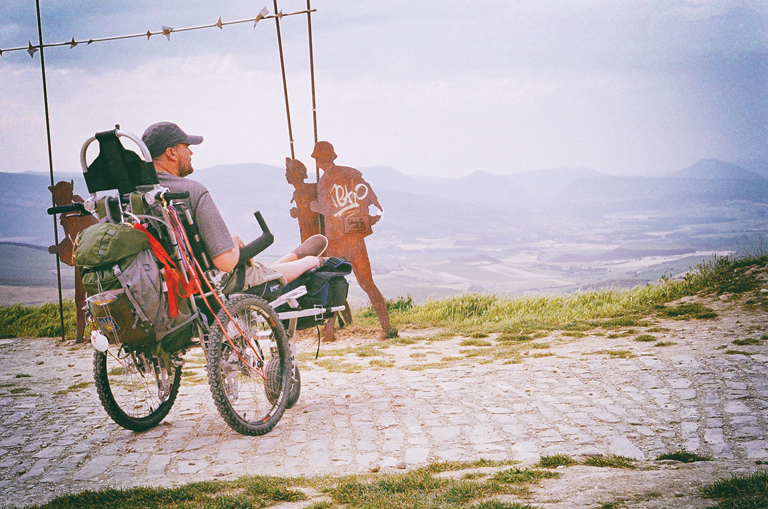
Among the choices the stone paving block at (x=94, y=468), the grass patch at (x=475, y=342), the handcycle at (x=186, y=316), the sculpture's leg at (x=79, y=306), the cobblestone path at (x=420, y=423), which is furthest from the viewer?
the sculpture's leg at (x=79, y=306)

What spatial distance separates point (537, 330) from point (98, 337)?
5931mm

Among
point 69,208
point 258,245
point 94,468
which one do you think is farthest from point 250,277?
point 94,468

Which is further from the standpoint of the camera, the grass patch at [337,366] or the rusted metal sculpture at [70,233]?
the rusted metal sculpture at [70,233]

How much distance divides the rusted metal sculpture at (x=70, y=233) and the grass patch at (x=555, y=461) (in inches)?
296

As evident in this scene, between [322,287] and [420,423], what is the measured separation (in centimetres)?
127

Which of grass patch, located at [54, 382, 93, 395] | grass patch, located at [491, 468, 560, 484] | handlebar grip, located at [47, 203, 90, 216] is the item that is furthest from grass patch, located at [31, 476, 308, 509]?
grass patch, located at [54, 382, 93, 395]

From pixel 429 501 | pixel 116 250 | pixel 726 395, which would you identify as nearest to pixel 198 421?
pixel 116 250

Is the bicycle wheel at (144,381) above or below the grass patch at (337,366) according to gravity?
above

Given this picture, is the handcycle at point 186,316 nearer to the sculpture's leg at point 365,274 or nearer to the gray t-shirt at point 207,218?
the gray t-shirt at point 207,218

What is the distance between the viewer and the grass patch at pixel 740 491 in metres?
2.80

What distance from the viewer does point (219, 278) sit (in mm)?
4480

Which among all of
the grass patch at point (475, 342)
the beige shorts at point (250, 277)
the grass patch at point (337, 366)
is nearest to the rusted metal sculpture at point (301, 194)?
the grass patch at point (337, 366)

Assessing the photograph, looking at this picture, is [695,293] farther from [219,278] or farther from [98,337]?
[98,337]

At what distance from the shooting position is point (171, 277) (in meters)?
4.14
